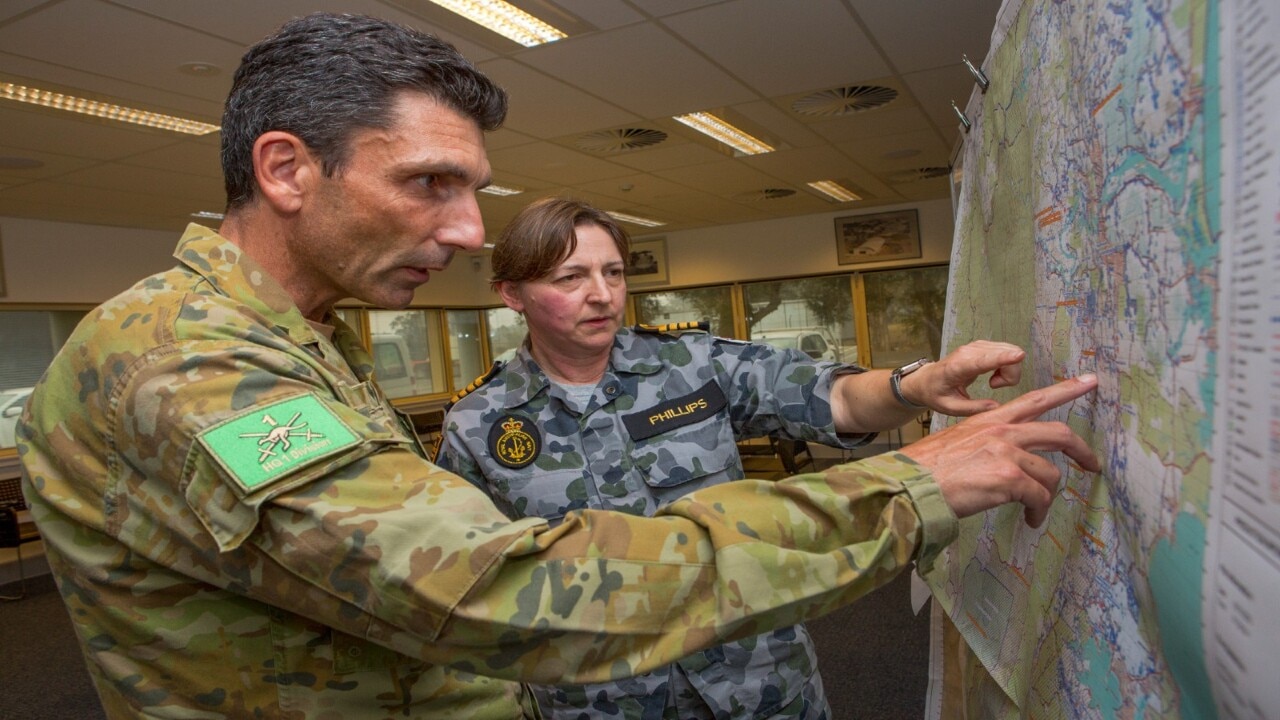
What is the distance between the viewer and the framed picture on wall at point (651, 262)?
10.4 meters

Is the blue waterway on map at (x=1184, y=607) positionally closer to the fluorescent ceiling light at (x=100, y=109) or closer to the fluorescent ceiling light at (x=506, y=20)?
the fluorescent ceiling light at (x=506, y=20)

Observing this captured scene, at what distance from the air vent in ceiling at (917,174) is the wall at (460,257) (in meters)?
1.54

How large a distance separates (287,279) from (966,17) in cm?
371

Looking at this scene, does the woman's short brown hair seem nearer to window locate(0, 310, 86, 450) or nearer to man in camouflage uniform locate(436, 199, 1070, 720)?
man in camouflage uniform locate(436, 199, 1070, 720)

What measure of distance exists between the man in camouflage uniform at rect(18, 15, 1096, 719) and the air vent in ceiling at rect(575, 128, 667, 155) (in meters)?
4.56

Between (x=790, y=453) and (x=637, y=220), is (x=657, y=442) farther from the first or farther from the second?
(x=637, y=220)

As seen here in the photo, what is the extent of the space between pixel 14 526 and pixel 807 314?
7.94 meters

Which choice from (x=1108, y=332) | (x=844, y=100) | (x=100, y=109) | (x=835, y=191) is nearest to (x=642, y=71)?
(x=844, y=100)

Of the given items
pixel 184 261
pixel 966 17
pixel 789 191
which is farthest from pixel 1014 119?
pixel 789 191

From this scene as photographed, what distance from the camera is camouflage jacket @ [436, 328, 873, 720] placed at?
131 cm

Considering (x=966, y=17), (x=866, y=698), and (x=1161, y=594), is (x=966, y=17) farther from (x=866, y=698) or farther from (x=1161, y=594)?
(x=1161, y=594)

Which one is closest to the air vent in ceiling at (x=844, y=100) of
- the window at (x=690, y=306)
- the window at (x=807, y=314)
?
the window at (x=807, y=314)

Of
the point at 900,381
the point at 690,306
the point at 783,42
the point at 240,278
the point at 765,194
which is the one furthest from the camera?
the point at 690,306

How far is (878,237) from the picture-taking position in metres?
9.51
